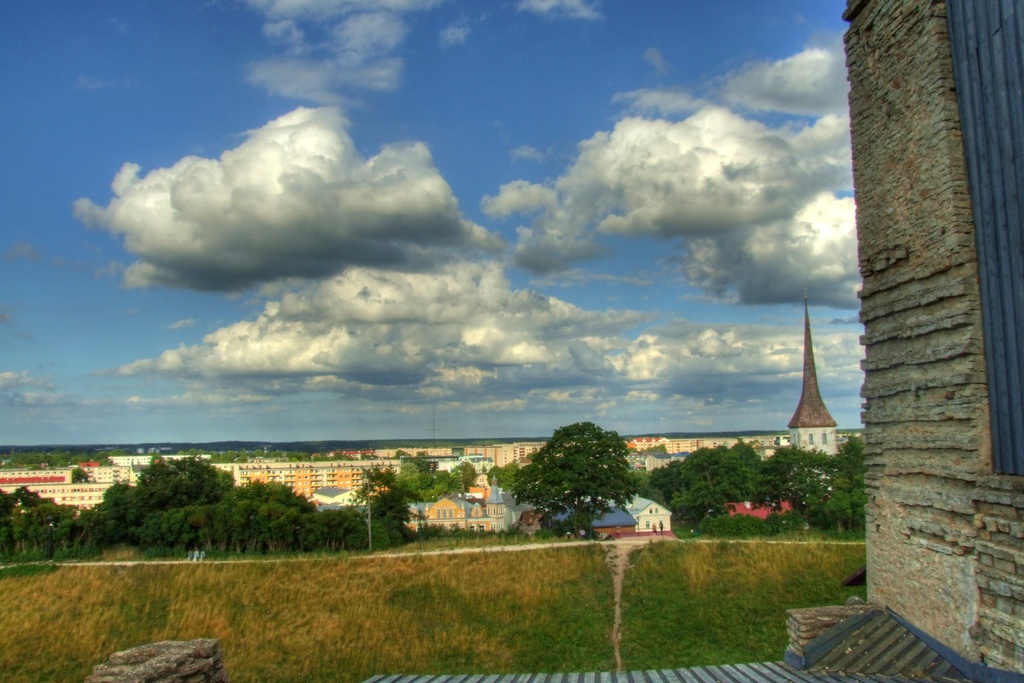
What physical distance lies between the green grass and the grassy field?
5 cm

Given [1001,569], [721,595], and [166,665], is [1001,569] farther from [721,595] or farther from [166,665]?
[721,595]

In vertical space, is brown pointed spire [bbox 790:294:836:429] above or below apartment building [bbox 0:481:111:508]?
above

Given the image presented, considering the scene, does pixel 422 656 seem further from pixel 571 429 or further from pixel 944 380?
pixel 571 429

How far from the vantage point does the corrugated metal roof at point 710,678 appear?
651 cm

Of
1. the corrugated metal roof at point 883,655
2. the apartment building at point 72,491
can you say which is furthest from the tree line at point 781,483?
the apartment building at point 72,491

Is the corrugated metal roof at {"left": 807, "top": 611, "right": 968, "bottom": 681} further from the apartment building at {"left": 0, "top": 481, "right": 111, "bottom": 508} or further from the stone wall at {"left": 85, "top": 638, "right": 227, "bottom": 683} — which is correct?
the apartment building at {"left": 0, "top": 481, "right": 111, "bottom": 508}

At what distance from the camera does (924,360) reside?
6988 mm

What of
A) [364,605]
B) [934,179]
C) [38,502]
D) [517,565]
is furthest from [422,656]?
[38,502]

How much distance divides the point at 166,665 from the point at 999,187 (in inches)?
362

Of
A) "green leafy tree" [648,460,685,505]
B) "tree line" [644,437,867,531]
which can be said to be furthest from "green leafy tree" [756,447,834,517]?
"green leafy tree" [648,460,685,505]

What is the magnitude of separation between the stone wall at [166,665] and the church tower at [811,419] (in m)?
54.0

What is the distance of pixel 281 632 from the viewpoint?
1811 centimetres

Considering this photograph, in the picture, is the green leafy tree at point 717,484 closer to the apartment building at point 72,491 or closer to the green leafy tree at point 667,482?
the green leafy tree at point 667,482

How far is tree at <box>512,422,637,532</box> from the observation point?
107 feet
